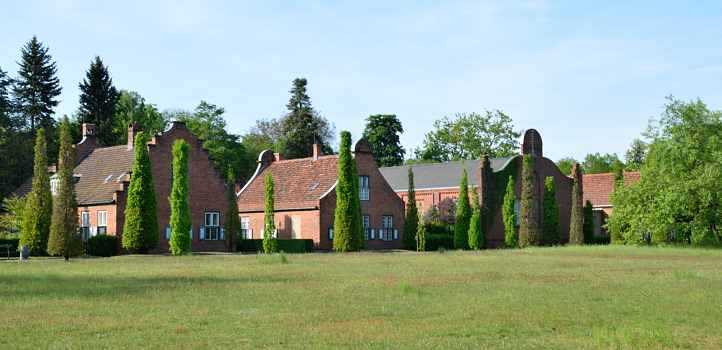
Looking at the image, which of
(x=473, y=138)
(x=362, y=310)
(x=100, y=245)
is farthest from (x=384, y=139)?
(x=362, y=310)

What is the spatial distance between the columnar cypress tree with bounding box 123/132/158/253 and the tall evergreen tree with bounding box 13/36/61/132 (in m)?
33.6

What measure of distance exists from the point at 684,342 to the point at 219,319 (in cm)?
831

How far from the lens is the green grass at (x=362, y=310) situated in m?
14.0

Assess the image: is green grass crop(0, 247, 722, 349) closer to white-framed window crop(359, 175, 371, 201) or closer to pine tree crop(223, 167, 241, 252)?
pine tree crop(223, 167, 241, 252)

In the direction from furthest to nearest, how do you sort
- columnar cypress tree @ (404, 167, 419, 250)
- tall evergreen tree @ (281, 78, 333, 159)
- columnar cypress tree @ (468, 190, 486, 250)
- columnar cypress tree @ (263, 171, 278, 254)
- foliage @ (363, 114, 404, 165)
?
foliage @ (363, 114, 404, 165)
tall evergreen tree @ (281, 78, 333, 159)
columnar cypress tree @ (468, 190, 486, 250)
columnar cypress tree @ (404, 167, 419, 250)
columnar cypress tree @ (263, 171, 278, 254)

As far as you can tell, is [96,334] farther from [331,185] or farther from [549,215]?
[549,215]

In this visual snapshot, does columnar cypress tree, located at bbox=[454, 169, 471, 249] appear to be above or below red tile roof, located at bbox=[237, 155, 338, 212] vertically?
below

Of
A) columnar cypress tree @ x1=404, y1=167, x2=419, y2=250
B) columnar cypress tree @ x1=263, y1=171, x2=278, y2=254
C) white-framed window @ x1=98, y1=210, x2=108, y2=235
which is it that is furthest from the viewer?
columnar cypress tree @ x1=404, y1=167, x2=419, y2=250

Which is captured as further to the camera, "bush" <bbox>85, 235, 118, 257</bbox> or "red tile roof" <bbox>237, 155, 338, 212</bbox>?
"red tile roof" <bbox>237, 155, 338, 212</bbox>

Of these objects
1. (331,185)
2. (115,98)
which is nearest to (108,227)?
(331,185)

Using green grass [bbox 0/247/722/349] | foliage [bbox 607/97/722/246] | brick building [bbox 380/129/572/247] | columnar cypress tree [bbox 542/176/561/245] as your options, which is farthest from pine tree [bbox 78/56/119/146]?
green grass [bbox 0/247/722/349]

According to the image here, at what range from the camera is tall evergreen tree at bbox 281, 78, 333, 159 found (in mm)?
101938

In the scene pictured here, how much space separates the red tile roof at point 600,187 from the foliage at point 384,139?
2941cm

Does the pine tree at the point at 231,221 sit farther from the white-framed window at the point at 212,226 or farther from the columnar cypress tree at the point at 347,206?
the columnar cypress tree at the point at 347,206
